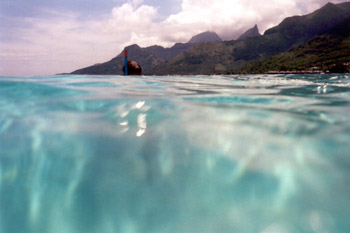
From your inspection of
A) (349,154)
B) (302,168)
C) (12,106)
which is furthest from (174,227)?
(12,106)

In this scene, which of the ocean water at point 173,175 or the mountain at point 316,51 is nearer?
the ocean water at point 173,175

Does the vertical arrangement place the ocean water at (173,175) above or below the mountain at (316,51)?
below

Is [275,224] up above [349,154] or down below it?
below

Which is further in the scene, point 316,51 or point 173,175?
point 316,51

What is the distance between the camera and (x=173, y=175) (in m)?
2.09

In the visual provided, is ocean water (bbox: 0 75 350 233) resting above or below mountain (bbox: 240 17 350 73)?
below

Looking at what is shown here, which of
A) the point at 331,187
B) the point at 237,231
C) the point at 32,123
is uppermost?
the point at 32,123

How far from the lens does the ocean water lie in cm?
168

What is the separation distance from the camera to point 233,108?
4.14 m

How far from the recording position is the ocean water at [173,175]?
168cm

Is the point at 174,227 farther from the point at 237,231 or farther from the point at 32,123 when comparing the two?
the point at 32,123

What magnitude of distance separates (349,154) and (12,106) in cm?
527

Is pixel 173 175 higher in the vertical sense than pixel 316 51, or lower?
lower

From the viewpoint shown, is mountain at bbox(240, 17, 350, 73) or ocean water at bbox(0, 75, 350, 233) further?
mountain at bbox(240, 17, 350, 73)
